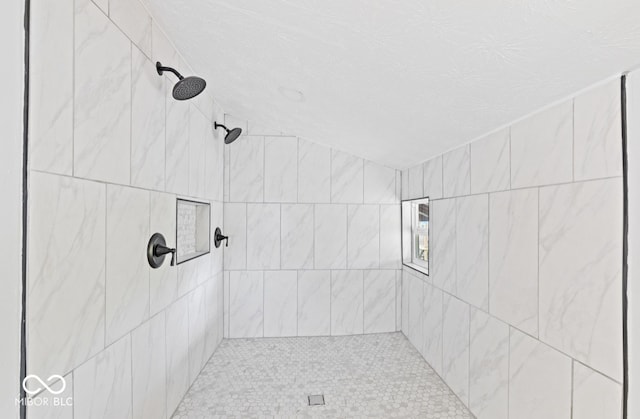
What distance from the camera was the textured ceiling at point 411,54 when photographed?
917 mm

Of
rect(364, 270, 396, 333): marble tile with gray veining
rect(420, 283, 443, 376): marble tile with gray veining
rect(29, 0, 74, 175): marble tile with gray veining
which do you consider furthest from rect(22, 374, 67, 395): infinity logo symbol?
rect(364, 270, 396, 333): marble tile with gray veining

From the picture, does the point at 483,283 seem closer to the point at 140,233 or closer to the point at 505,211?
the point at 505,211

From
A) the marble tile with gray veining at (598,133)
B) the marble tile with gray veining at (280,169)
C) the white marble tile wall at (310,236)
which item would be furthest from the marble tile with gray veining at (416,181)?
the marble tile with gray veining at (598,133)

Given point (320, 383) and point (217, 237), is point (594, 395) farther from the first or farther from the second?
point (217, 237)

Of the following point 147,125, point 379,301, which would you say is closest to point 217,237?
point 147,125

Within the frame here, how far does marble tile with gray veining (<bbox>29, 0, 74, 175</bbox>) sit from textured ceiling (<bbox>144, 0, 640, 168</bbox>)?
1.88ft

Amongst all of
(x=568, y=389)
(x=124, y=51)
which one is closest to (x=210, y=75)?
(x=124, y=51)

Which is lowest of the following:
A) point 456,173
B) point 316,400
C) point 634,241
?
point 316,400

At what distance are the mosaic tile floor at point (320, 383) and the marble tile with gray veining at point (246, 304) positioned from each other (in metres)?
0.15

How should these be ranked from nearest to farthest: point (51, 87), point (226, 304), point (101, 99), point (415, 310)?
point (51, 87) → point (101, 99) → point (415, 310) → point (226, 304)

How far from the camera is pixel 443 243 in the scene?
2367 millimetres

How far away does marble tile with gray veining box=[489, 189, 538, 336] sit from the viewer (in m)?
1.42

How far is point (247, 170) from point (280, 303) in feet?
4.16

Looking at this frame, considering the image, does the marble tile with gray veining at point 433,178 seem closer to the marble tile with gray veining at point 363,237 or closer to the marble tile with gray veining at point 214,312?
the marble tile with gray veining at point 363,237
